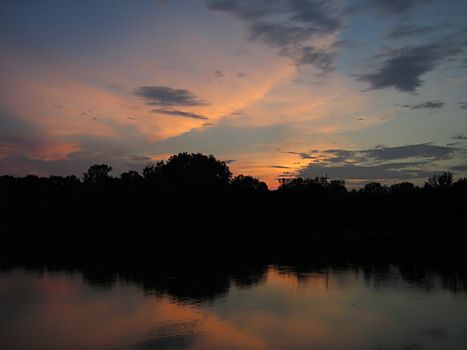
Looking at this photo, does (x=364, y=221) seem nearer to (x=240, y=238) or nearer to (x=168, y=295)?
(x=240, y=238)

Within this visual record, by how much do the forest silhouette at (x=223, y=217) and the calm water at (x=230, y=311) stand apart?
19443 mm

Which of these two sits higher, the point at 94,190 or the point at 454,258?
the point at 94,190

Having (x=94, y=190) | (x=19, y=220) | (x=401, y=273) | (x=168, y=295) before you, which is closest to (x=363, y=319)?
(x=168, y=295)

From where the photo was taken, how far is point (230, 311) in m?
20.0

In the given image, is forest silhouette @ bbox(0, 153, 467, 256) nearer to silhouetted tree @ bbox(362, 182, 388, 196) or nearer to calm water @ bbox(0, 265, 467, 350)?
silhouetted tree @ bbox(362, 182, 388, 196)

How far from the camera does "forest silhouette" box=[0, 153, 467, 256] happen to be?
179 feet

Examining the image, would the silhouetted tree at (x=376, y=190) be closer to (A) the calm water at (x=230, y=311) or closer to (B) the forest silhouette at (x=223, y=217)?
(B) the forest silhouette at (x=223, y=217)

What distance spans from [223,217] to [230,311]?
5086cm

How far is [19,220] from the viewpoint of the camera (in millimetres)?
78375

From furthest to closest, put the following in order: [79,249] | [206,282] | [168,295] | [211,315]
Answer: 1. [79,249]
2. [206,282]
3. [168,295]
4. [211,315]

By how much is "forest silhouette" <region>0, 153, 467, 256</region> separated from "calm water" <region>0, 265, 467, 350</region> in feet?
63.8

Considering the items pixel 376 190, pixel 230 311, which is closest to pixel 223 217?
pixel 376 190

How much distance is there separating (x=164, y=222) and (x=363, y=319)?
51.5 meters

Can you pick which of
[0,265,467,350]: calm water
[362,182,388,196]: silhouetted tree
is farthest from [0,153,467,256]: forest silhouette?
[0,265,467,350]: calm water
